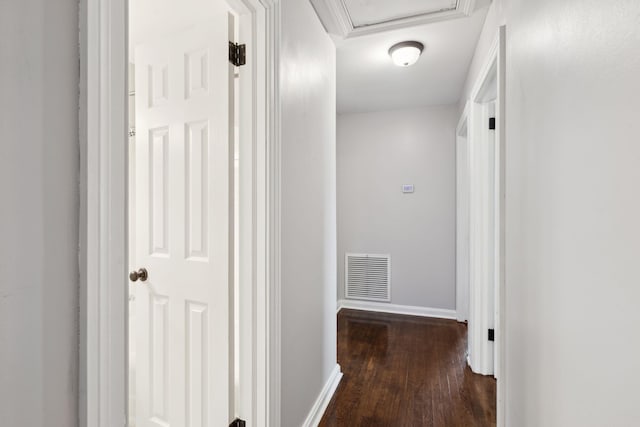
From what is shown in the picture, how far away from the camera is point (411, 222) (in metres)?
3.69

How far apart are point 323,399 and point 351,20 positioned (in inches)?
95.9

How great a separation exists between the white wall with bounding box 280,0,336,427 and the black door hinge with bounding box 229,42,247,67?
0.61 feet

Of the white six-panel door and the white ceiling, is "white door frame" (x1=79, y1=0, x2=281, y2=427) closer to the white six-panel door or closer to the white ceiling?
the white six-panel door

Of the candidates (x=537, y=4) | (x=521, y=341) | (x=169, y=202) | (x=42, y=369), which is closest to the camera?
(x=42, y=369)

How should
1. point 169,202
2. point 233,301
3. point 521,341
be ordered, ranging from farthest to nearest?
1. point 169,202
2. point 233,301
3. point 521,341

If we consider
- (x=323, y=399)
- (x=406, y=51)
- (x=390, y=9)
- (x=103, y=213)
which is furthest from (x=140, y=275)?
(x=406, y=51)

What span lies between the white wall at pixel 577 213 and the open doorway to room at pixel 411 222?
0.48 m

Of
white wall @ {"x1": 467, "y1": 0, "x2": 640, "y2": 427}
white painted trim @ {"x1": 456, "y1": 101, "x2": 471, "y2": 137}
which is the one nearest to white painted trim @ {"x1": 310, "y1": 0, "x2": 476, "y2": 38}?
white wall @ {"x1": 467, "y1": 0, "x2": 640, "y2": 427}

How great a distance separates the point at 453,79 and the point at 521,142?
198 centimetres

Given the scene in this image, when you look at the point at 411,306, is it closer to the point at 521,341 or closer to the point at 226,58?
the point at 521,341

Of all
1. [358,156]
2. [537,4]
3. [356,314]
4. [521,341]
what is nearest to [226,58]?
[537,4]

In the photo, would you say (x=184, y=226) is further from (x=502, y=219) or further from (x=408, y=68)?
(x=408, y=68)

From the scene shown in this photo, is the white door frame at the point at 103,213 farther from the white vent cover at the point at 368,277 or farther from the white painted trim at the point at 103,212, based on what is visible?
the white vent cover at the point at 368,277

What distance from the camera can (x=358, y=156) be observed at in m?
3.88
